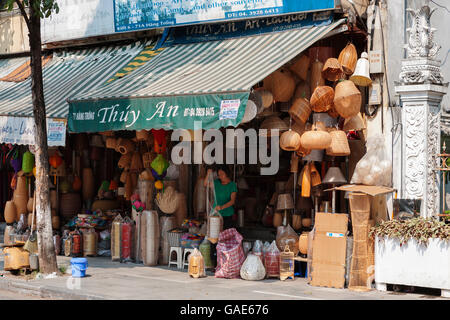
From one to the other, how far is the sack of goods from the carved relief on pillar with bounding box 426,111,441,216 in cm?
332

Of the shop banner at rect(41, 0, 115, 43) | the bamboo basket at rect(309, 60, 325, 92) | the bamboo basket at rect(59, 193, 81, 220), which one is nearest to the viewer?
the bamboo basket at rect(309, 60, 325, 92)

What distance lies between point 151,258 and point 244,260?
2.18 m

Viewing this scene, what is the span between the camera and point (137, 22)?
1534 centimetres

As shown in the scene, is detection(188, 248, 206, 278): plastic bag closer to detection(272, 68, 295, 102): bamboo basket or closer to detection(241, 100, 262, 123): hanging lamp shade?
detection(241, 100, 262, 123): hanging lamp shade

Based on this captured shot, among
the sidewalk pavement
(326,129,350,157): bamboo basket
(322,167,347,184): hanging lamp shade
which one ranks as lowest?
the sidewalk pavement

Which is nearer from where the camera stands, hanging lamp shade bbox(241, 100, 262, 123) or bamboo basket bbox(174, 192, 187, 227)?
hanging lamp shade bbox(241, 100, 262, 123)

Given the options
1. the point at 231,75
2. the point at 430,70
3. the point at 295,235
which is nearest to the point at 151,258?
the point at 295,235

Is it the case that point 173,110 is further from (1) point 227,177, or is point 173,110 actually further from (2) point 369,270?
(2) point 369,270

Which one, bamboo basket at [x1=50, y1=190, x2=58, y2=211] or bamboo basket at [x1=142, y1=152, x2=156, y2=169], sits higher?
bamboo basket at [x1=142, y1=152, x2=156, y2=169]

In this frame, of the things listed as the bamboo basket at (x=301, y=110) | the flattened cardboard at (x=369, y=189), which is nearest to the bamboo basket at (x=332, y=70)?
the bamboo basket at (x=301, y=110)

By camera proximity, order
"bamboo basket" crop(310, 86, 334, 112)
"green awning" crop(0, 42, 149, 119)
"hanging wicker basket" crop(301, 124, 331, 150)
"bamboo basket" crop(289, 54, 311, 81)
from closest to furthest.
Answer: "hanging wicker basket" crop(301, 124, 331, 150), "bamboo basket" crop(310, 86, 334, 112), "bamboo basket" crop(289, 54, 311, 81), "green awning" crop(0, 42, 149, 119)

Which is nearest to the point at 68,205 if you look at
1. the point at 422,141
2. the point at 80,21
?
the point at 80,21

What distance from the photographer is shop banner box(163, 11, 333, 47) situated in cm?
1269

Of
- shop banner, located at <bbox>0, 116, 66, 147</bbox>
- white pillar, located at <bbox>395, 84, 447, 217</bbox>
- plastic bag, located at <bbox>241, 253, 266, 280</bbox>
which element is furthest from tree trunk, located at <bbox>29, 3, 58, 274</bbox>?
white pillar, located at <bbox>395, 84, 447, 217</bbox>
